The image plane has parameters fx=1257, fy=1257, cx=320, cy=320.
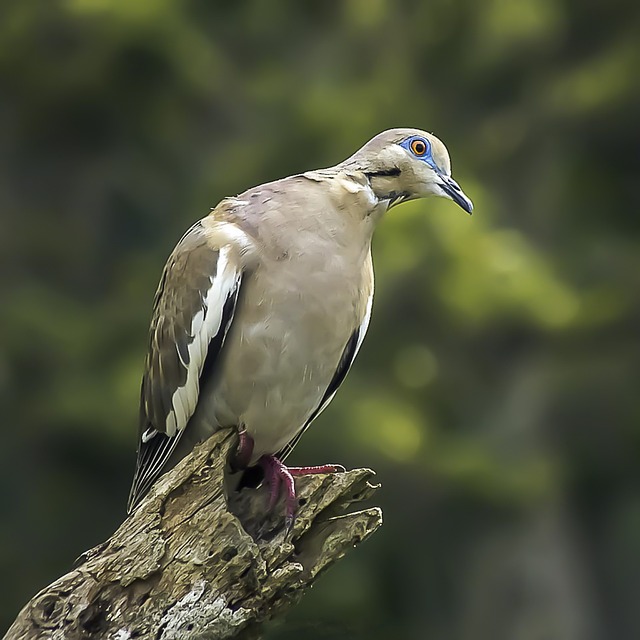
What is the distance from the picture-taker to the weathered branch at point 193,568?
7.45ft

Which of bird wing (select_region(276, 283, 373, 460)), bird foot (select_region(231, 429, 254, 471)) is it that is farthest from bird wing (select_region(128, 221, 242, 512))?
bird wing (select_region(276, 283, 373, 460))

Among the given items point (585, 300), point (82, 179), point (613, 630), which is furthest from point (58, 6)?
point (613, 630)

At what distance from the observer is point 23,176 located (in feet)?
18.0

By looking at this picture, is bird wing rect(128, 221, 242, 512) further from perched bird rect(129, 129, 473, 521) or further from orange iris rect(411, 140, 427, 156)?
orange iris rect(411, 140, 427, 156)

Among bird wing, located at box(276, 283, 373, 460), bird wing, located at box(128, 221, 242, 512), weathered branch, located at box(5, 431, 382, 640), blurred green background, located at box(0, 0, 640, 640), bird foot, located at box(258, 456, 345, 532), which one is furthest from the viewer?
blurred green background, located at box(0, 0, 640, 640)

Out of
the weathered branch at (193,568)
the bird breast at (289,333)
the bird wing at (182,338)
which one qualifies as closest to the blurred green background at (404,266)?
the bird wing at (182,338)

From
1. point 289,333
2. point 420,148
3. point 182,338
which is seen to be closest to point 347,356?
point 289,333

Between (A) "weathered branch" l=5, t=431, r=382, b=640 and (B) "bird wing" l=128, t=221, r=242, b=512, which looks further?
(B) "bird wing" l=128, t=221, r=242, b=512

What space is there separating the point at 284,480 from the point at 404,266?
227cm

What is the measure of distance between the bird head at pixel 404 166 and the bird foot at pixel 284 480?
1.91 feet

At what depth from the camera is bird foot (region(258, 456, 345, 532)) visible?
2426mm

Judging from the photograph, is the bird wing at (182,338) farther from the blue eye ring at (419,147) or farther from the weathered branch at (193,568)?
the blue eye ring at (419,147)

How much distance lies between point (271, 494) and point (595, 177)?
347 cm

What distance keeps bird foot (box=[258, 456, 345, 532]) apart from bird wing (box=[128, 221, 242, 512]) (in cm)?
20
